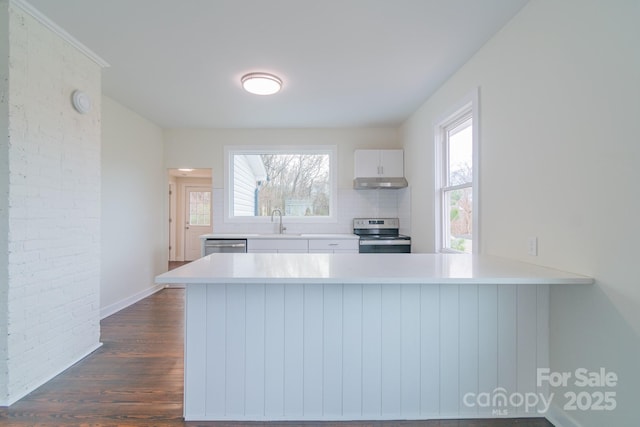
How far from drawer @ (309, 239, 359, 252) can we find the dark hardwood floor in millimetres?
1835

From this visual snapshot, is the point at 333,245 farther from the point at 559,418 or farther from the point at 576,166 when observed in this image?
the point at 576,166

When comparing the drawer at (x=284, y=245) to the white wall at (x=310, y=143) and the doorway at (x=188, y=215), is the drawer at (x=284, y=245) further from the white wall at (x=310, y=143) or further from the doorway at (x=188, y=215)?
the doorway at (x=188, y=215)

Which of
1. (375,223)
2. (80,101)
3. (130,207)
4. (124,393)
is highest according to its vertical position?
(80,101)

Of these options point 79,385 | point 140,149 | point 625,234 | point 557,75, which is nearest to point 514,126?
point 557,75

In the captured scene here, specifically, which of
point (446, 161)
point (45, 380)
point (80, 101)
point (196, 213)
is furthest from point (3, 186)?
point (196, 213)

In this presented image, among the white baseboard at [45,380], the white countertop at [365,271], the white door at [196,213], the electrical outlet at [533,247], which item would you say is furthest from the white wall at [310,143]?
the white door at [196,213]

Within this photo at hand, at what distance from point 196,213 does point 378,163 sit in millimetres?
5088

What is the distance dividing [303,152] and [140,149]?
2228 mm

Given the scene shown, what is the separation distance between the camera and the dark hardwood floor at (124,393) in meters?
1.72

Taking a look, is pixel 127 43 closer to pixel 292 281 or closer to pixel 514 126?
pixel 292 281

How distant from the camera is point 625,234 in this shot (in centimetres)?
128

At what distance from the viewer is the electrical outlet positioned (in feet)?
5.73

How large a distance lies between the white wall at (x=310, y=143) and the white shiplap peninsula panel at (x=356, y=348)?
2.79 metres

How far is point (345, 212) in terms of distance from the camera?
4508 millimetres
